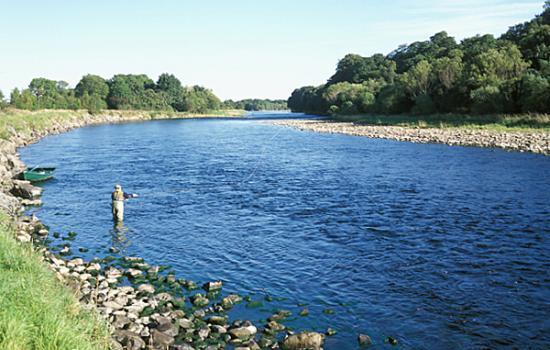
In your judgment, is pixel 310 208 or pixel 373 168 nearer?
pixel 310 208

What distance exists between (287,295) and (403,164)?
85.0 feet

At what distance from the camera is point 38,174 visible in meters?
28.3

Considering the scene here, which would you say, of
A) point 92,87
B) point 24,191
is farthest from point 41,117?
point 92,87

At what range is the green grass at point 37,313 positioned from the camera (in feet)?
21.2

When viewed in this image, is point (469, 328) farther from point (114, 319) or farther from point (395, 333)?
point (114, 319)

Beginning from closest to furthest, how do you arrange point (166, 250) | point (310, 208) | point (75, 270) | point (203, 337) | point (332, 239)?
point (203, 337) → point (75, 270) → point (166, 250) → point (332, 239) → point (310, 208)

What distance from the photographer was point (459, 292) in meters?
12.2

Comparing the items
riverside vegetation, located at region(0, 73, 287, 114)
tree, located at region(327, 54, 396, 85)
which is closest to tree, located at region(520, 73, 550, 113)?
tree, located at region(327, 54, 396, 85)

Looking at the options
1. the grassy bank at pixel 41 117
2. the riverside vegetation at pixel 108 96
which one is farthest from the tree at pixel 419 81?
the riverside vegetation at pixel 108 96

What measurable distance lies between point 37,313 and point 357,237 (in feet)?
39.3

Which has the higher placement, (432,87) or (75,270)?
(432,87)

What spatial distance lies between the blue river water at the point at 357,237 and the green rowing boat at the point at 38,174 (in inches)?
38.9

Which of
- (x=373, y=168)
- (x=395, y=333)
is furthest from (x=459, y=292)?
(x=373, y=168)

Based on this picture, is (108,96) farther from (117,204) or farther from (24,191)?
(117,204)
